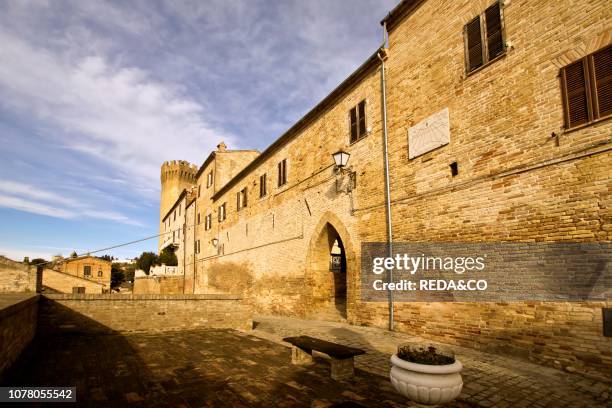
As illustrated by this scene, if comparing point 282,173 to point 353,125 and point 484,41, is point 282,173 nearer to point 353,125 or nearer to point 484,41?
point 353,125

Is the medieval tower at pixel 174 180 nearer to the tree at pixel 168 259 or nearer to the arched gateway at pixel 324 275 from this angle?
the tree at pixel 168 259

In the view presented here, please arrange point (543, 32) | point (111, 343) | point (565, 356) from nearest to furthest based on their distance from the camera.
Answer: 1. point (565, 356)
2. point (543, 32)
3. point (111, 343)

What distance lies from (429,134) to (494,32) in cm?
251

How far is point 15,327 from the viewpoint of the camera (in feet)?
21.4

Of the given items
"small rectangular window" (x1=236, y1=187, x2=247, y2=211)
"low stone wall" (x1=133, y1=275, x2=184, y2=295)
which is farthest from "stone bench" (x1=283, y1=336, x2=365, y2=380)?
"low stone wall" (x1=133, y1=275, x2=184, y2=295)

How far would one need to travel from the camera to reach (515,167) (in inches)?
283

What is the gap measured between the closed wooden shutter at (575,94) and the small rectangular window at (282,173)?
11575 mm

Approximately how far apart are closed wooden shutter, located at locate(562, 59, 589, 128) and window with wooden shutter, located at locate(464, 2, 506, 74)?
1476 mm

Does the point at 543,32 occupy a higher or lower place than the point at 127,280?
higher

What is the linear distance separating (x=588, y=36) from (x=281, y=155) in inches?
493

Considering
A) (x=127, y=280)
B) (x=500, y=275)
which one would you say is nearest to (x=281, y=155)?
(x=500, y=275)

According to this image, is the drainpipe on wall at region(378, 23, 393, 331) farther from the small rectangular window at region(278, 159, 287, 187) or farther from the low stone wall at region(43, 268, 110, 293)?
the low stone wall at region(43, 268, 110, 293)

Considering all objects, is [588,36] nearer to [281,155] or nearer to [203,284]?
[281,155]

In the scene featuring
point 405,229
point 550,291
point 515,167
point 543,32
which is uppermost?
point 543,32
